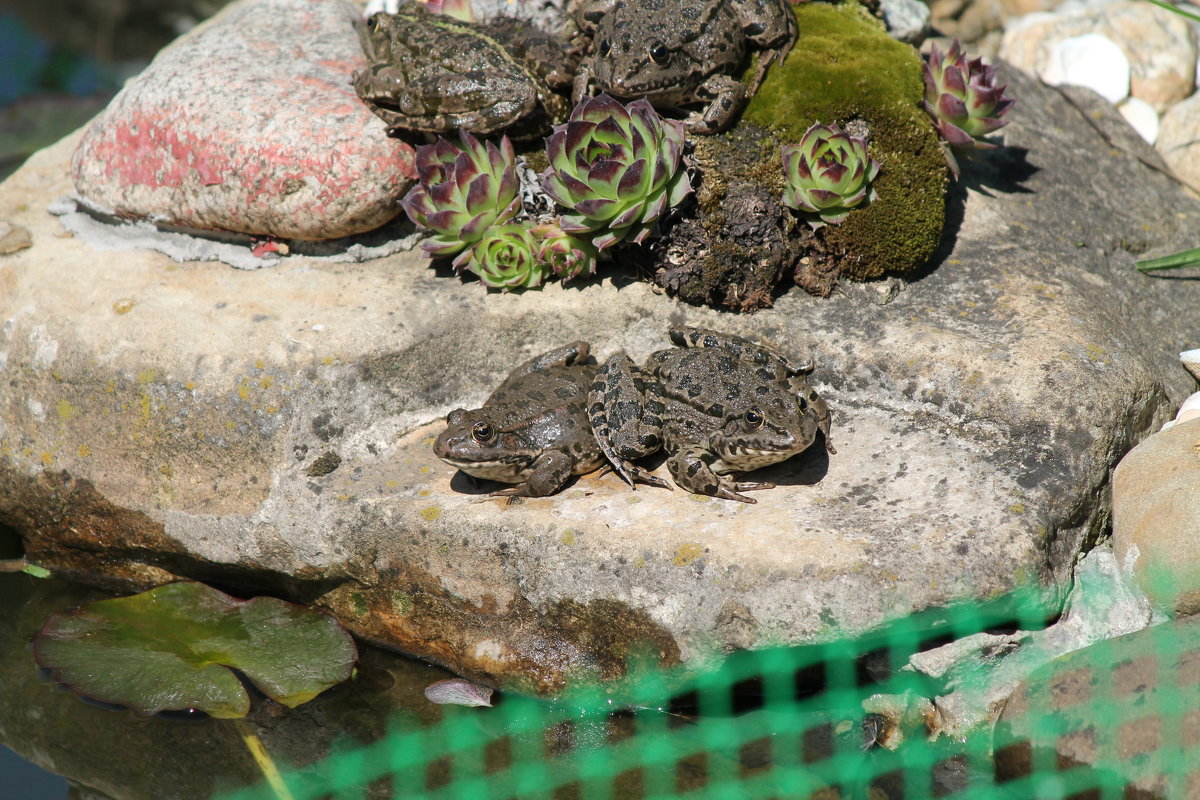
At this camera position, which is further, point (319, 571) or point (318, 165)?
point (318, 165)

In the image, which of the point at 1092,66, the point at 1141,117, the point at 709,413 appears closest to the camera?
the point at 709,413

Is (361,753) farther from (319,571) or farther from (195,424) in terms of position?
(195,424)

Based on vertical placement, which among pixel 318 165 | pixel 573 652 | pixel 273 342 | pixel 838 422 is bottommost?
pixel 573 652

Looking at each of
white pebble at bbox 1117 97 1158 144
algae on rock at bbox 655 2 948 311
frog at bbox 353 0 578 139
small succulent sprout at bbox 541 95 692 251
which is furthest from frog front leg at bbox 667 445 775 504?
white pebble at bbox 1117 97 1158 144

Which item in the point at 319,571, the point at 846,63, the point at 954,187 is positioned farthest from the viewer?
the point at 954,187

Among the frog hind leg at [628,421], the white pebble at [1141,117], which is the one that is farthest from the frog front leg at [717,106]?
the white pebble at [1141,117]

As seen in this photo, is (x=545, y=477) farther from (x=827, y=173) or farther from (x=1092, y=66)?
(x=1092, y=66)

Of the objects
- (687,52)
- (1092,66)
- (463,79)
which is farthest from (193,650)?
(1092,66)

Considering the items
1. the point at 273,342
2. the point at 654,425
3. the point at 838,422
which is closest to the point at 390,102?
the point at 273,342

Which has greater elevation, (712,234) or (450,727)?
(712,234)
